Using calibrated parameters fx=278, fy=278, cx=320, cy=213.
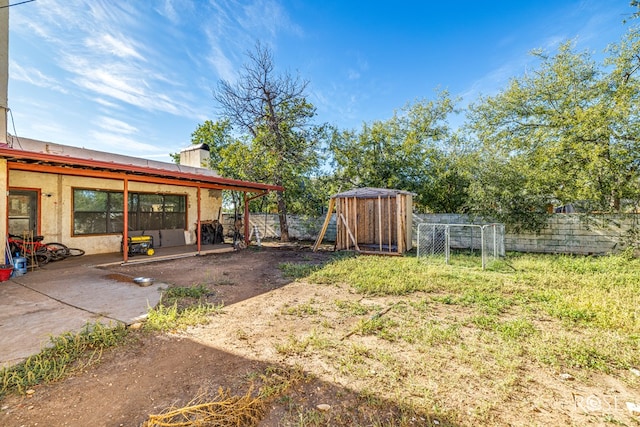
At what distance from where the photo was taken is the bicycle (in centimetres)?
610

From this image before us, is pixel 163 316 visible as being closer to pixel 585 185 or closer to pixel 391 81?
pixel 585 185

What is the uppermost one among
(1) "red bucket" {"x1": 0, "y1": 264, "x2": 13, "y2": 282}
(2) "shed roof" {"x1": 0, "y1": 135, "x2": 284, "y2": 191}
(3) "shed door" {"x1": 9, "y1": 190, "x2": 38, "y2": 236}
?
(2) "shed roof" {"x1": 0, "y1": 135, "x2": 284, "y2": 191}

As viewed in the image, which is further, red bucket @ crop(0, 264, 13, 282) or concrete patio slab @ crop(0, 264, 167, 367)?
red bucket @ crop(0, 264, 13, 282)

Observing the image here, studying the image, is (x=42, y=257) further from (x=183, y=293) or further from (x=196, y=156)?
(x=196, y=156)

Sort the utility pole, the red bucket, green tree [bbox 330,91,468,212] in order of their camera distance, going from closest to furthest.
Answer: the red bucket
the utility pole
green tree [bbox 330,91,468,212]

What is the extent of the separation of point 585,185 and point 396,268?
17.9 ft

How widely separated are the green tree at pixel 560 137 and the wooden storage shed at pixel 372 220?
2475 mm

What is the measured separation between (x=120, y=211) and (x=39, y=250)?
2.28 meters

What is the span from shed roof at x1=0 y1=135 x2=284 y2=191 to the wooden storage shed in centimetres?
273

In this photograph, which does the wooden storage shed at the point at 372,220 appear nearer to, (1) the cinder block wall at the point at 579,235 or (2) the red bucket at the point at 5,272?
(1) the cinder block wall at the point at 579,235

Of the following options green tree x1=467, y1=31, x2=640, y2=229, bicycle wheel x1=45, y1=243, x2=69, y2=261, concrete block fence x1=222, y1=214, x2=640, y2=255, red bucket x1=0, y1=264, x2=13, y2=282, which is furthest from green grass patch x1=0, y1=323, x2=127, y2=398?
concrete block fence x1=222, y1=214, x2=640, y2=255

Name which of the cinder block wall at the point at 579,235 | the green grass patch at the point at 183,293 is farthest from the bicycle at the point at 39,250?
the cinder block wall at the point at 579,235

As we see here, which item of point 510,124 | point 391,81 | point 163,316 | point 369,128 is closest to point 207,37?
point 369,128

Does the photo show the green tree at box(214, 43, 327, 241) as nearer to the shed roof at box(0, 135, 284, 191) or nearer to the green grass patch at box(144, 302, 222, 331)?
the shed roof at box(0, 135, 284, 191)
